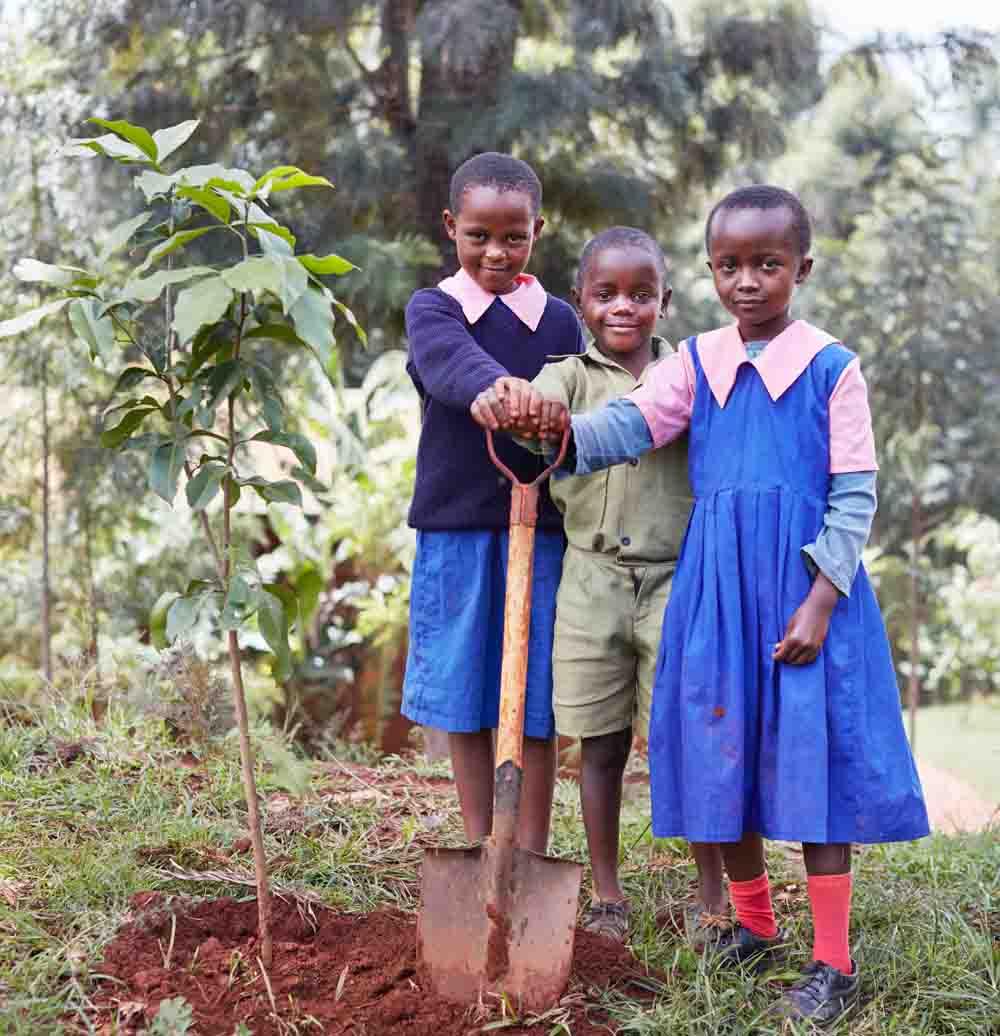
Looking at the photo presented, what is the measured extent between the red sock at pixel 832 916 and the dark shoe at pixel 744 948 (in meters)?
0.17

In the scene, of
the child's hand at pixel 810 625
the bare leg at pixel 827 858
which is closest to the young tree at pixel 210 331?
the child's hand at pixel 810 625

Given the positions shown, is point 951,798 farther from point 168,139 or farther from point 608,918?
point 168,139

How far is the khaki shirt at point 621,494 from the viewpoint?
97.6 inches

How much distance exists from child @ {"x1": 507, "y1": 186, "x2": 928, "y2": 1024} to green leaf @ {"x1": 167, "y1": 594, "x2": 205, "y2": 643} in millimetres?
698

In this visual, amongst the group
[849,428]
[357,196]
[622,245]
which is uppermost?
[357,196]

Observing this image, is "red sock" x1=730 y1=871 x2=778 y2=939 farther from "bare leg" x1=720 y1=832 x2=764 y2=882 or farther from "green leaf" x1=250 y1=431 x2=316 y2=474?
"green leaf" x1=250 y1=431 x2=316 y2=474

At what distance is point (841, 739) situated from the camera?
219 centimetres

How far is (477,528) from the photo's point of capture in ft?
8.61

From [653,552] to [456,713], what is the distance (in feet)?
1.80

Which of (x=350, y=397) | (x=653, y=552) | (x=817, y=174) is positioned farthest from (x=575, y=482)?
(x=817, y=174)

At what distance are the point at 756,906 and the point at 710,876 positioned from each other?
0.40 ft

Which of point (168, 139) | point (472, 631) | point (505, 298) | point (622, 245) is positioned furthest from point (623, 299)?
point (168, 139)

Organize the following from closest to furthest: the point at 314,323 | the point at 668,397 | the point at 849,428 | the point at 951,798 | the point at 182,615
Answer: the point at 314,323, the point at 182,615, the point at 849,428, the point at 668,397, the point at 951,798

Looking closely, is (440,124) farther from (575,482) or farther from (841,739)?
(841,739)
